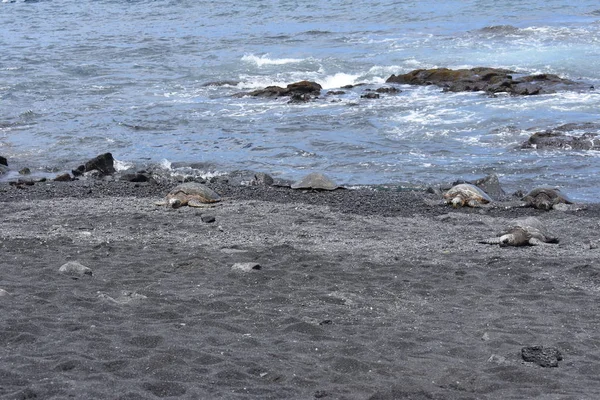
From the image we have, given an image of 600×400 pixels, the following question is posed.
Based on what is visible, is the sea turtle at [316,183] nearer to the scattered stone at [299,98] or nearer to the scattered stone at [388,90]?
the scattered stone at [299,98]

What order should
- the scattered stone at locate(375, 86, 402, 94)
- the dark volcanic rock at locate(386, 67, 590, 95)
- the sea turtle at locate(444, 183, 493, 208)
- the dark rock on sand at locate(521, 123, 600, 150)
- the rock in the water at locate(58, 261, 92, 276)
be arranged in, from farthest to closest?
1. the scattered stone at locate(375, 86, 402, 94)
2. the dark volcanic rock at locate(386, 67, 590, 95)
3. the dark rock on sand at locate(521, 123, 600, 150)
4. the sea turtle at locate(444, 183, 493, 208)
5. the rock in the water at locate(58, 261, 92, 276)

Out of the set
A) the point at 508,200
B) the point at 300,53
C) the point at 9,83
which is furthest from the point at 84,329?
the point at 300,53

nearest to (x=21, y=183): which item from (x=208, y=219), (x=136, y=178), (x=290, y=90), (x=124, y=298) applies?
(x=136, y=178)

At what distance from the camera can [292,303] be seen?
679 centimetres

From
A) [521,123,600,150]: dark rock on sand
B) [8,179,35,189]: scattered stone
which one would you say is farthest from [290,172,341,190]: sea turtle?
[521,123,600,150]: dark rock on sand

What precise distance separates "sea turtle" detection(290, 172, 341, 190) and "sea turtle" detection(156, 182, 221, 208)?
4.31 feet

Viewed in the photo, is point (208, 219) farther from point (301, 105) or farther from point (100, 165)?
point (301, 105)

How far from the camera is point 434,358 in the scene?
5.69 meters

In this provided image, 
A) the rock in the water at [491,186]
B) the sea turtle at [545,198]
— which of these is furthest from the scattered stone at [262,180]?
Result: the sea turtle at [545,198]

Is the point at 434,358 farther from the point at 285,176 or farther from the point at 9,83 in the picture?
the point at 9,83

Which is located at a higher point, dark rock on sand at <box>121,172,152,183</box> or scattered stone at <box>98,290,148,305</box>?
scattered stone at <box>98,290,148,305</box>

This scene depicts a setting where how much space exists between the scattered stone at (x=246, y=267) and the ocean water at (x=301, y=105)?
4.87 meters

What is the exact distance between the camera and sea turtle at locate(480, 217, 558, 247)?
867cm

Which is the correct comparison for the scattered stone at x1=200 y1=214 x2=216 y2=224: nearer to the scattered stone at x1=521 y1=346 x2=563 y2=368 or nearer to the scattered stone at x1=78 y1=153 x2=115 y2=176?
the scattered stone at x1=78 y1=153 x2=115 y2=176
